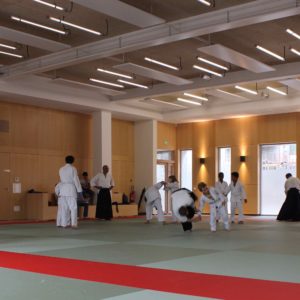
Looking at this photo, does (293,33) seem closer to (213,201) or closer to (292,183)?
(213,201)

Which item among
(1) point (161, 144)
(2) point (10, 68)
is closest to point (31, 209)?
(2) point (10, 68)

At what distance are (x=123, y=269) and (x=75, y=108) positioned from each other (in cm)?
1456

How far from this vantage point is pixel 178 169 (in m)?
25.1

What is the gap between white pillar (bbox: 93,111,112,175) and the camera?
20328 mm

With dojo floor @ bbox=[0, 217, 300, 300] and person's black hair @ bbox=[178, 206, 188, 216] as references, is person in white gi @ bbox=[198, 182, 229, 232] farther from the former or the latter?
dojo floor @ bbox=[0, 217, 300, 300]

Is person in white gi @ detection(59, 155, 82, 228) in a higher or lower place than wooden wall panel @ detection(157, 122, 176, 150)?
lower

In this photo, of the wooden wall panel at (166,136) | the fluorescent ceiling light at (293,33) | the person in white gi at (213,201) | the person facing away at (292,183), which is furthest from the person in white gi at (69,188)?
the wooden wall panel at (166,136)

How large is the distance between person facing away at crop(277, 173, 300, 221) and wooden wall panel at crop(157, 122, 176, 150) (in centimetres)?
760

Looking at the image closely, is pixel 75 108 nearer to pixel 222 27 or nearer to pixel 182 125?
pixel 182 125

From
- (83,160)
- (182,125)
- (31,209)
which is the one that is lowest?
(31,209)

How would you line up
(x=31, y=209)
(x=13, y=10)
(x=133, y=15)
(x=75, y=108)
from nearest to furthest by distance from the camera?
(x=133, y=15), (x=13, y=10), (x=31, y=209), (x=75, y=108)

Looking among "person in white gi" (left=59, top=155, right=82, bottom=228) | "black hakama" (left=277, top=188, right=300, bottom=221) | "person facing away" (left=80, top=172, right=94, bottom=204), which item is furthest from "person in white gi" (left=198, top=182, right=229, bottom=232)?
"person facing away" (left=80, top=172, right=94, bottom=204)

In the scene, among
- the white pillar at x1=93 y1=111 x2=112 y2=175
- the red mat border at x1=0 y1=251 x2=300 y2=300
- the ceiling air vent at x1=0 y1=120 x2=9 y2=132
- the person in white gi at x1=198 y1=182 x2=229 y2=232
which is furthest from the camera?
the white pillar at x1=93 y1=111 x2=112 y2=175

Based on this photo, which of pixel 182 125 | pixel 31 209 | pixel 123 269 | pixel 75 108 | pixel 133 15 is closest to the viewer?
pixel 123 269
